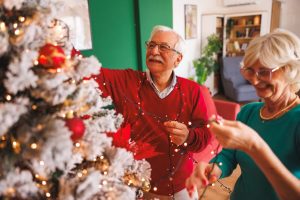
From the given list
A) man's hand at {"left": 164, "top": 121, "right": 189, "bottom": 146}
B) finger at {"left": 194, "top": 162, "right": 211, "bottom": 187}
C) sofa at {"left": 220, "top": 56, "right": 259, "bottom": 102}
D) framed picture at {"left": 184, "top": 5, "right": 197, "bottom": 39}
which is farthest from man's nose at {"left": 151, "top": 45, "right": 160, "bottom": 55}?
sofa at {"left": 220, "top": 56, "right": 259, "bottom": 102}

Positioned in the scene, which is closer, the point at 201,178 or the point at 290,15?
the point at 201,178

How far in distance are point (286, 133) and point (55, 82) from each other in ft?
2.63

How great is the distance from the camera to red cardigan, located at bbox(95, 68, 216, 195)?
1.33 m

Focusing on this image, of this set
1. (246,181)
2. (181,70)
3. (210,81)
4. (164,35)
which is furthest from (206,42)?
(246,181)

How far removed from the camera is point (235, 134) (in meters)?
0.72

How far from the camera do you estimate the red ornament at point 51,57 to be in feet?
2.16

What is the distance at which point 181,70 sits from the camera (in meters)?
4.96

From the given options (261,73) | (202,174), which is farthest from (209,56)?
(202,174)

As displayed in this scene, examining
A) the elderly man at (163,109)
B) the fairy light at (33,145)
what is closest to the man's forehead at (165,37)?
the elderly man at (163,109)

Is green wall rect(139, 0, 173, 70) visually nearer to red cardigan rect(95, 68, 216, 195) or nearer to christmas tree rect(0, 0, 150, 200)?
red cardigan rect(95, 68, 216, 195)

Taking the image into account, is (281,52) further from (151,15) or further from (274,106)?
(151,15)

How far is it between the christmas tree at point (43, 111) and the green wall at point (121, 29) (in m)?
1.81

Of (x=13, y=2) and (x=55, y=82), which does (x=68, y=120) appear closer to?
(x=55, y=82)

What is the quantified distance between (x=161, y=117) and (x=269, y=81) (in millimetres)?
604
